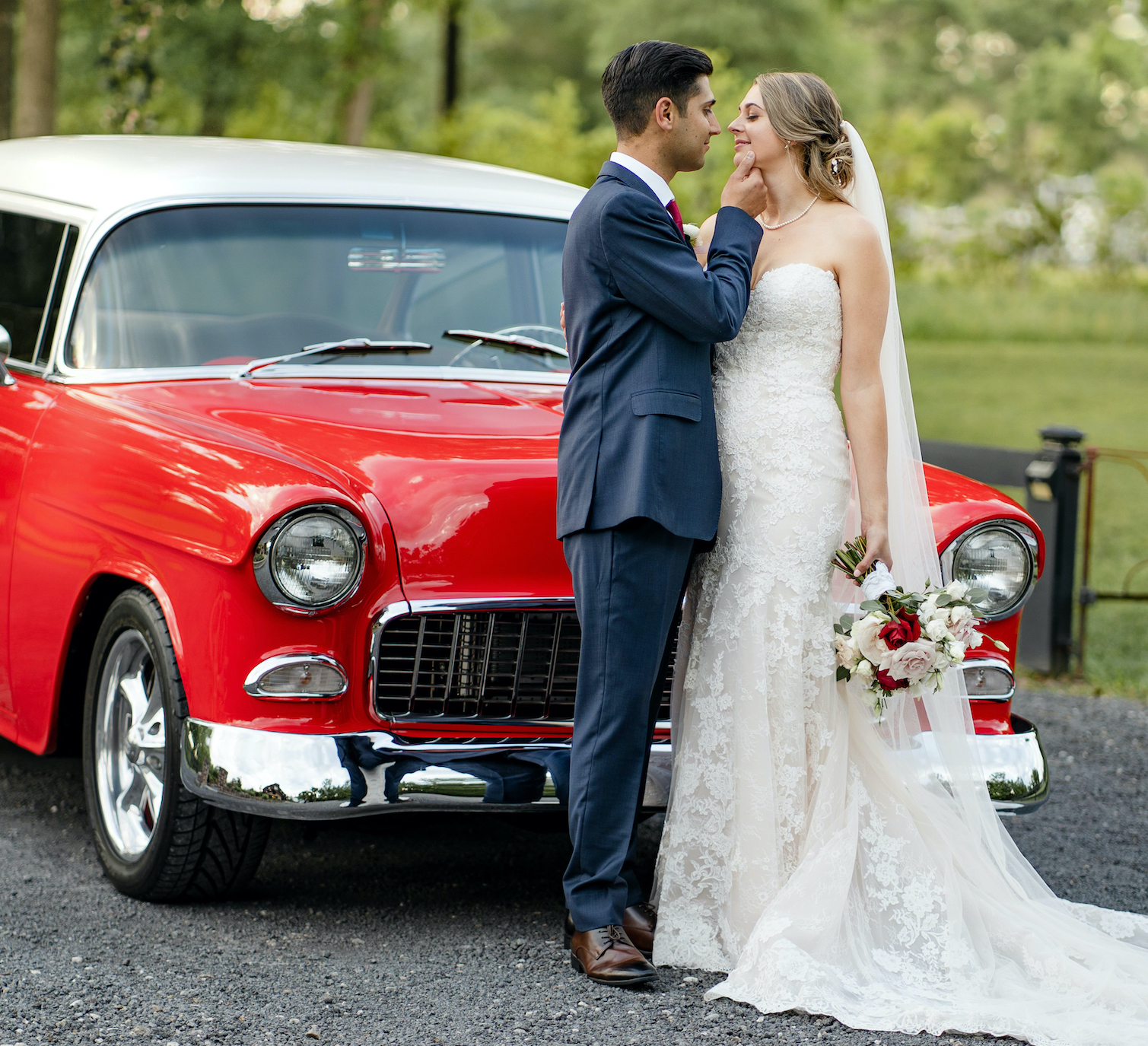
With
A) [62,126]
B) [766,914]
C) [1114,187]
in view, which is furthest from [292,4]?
[766,914]

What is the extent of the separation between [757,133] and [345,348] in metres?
1.46

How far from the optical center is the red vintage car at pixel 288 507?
3.48 m

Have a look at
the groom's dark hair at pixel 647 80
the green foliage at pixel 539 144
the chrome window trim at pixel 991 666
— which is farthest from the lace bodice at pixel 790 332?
the green foliage at pixel 539 144

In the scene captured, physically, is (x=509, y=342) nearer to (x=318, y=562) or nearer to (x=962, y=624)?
(x=318, y=562)

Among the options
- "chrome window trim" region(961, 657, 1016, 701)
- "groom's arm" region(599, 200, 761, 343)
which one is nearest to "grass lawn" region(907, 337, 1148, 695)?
"chrome window trim" region(961, 657, 1016, 701)

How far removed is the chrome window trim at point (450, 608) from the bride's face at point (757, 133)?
3.65ft

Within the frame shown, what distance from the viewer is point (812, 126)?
11.6 feet

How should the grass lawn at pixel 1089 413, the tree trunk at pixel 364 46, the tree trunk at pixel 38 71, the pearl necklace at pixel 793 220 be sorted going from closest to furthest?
1. the pearl necklace at pixel 793 220
2. the grass lawn at pixel 1089 413
3. the tree trunk at pixel 38 71
4. the tree trunk at pixel 364 46

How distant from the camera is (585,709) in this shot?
343 centimetres

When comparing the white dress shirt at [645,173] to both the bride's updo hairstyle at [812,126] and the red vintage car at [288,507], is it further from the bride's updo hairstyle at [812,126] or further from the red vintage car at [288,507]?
the red vintage car at [288,507]

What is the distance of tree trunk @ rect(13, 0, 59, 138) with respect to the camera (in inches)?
489

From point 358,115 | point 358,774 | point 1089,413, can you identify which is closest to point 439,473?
point 358,774

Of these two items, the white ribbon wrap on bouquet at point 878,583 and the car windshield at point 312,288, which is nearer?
the white ribbon wrap on bouquet at point 878,583

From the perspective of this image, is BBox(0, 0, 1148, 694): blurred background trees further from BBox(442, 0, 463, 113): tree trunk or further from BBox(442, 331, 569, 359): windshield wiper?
BBox(442, 331, 569, 359): windshield wiper
